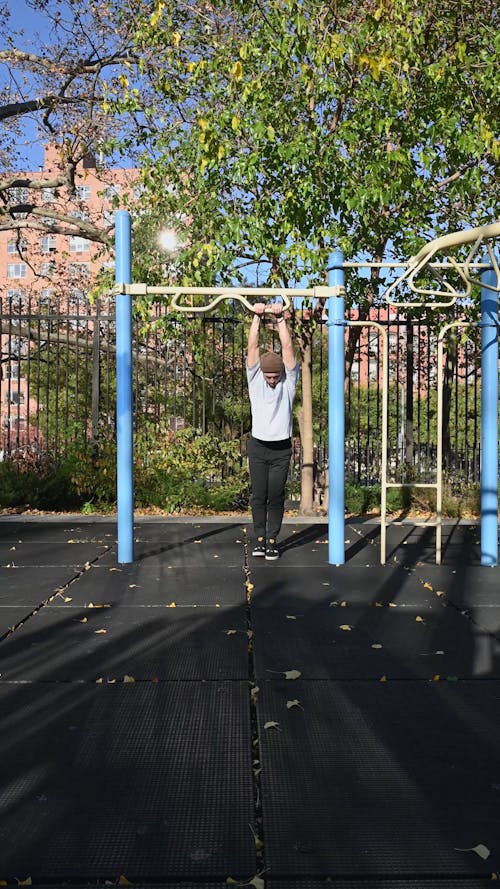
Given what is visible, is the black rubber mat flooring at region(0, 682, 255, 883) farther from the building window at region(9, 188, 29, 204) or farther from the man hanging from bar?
the building window at region(9, 188, 29, 204)

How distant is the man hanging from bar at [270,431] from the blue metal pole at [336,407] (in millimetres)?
320

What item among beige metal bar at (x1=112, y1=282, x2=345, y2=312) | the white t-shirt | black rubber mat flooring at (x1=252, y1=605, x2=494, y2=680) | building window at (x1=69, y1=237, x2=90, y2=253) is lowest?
black rubber mat flooring at (x1=252, y1=605, x2=494, y2=680)

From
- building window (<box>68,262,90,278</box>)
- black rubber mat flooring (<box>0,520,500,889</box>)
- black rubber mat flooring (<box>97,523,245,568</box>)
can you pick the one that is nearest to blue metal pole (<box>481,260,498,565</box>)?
black rubber mat flooring (<box>0,520,500,889</box>)

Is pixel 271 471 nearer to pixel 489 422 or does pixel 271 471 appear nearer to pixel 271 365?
pixel 271 365

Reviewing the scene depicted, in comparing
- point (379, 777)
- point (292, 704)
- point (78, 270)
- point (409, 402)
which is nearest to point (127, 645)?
point (292, 704)

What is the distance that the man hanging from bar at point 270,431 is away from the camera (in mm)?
5984

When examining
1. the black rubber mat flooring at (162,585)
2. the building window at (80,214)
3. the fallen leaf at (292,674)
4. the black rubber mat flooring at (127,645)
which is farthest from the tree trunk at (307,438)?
the building window at (80,214)

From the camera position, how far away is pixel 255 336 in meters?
5.79

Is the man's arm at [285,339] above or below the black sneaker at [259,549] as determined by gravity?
above

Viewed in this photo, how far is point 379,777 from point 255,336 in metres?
3.91

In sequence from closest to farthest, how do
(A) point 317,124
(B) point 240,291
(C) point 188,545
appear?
(B) point 240,291 → (C) point 188,545 → (A) point 317,124

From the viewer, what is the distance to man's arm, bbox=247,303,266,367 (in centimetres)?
563

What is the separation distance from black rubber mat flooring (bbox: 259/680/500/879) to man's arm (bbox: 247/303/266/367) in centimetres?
312

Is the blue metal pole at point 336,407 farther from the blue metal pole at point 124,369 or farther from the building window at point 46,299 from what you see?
the building window at point 46,299
